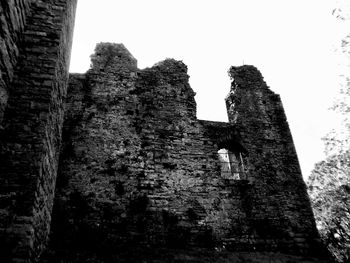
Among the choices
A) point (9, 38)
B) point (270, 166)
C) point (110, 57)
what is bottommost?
point (270, 166)

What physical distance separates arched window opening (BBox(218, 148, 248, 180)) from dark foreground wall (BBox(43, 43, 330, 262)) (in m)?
0.04

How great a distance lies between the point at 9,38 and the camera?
457cm

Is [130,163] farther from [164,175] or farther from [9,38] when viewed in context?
[9,38]

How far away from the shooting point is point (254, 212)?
348 inches

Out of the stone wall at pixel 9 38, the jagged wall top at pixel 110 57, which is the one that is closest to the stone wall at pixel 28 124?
the stone wall at pixel 9 38

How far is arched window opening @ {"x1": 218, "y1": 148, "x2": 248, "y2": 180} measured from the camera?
965 centimetres

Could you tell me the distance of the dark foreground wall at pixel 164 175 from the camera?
24.1 ft

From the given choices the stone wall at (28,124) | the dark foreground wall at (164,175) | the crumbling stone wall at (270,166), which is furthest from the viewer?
the crumbling stone wall at (270,166)

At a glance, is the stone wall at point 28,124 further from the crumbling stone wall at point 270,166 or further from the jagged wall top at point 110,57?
the crumbling stone wall at point 270,166

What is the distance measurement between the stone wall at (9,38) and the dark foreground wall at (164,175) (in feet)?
10.9

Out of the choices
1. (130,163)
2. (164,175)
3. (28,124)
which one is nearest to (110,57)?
(130,163)

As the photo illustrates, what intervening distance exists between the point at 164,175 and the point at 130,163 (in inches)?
39.3

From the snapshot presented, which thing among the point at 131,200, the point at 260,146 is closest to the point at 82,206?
the point at 131,200

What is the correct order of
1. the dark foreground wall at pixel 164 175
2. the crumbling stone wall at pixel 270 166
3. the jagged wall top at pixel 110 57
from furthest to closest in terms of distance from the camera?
1. the jagged wall top at pixel 110 57
2. the crumbling stone wall at pixel 270 166
3. the dark foreground wall at pixel 164 175
